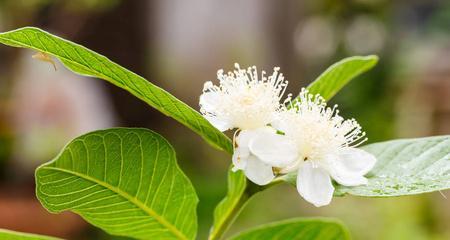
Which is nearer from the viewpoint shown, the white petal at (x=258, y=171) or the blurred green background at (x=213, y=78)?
the white petal at (x=258, y=171)

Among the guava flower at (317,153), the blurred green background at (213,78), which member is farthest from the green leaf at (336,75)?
the blurred green background at (213,78)

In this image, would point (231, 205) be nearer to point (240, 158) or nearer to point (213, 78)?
point (240, 158)

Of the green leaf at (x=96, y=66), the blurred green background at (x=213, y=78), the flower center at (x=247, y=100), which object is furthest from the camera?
the blurred green background at (x=213, y=78)

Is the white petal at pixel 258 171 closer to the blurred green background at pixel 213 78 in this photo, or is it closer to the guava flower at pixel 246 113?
the guava flower at pixel 246 113

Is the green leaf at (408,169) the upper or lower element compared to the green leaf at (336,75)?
lower

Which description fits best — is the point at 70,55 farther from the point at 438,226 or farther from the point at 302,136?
the point at 438,226

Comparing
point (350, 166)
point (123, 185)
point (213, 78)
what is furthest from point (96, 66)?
point (213, 78)
